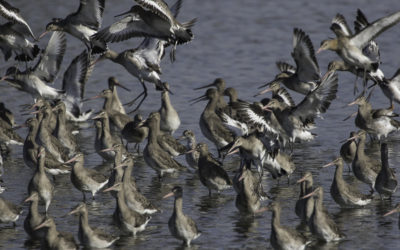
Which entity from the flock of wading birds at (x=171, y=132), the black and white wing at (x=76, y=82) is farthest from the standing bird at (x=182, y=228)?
the black and white wing at (x=76, y=82)

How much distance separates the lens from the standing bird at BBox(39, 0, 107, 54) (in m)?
15.9

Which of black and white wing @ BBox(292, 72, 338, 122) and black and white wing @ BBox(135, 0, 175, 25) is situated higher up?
black and white wing @ BBox(135, 0, 175, 25)

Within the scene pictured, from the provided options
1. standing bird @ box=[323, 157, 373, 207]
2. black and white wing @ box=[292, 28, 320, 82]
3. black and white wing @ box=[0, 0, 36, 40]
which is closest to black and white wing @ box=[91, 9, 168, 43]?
black and white wing @ box=[0, 0, 36, 40]

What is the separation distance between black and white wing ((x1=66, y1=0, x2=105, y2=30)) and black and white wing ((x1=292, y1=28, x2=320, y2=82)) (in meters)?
3.32

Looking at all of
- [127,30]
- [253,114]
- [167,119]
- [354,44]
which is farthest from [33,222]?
[354,44]

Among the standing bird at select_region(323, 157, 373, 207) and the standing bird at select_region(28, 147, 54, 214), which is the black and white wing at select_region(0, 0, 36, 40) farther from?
the standing bird at select_region(323, 157, 373, 207)

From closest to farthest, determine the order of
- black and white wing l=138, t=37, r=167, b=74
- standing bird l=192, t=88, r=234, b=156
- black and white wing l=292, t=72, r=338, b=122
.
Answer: black and white wing l=292, t=72, r=338, b=122, standing bird l=192, t=88, r=234, b=156, black and white wing l=138, t=37, r=167, b=74

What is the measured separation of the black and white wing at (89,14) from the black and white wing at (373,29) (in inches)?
168

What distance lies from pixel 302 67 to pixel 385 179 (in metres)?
3.78

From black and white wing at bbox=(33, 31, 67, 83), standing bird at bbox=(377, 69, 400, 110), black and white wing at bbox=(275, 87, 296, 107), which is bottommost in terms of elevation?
black and white wing at bbox=(275, 87, 296, 107)

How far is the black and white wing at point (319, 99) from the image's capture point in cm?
1377

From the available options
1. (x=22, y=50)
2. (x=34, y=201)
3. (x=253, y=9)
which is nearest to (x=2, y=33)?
(x=22, y=50)

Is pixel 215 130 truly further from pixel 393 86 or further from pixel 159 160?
pixel 393 86

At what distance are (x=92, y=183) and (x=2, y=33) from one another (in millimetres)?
5246
